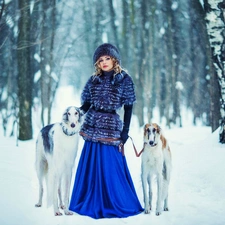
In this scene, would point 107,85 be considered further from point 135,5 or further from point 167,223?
point 135,5

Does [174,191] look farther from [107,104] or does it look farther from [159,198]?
[107,104]

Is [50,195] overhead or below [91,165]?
below

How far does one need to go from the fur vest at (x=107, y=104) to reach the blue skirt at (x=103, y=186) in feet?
0.54

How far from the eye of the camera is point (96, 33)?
2072 cm

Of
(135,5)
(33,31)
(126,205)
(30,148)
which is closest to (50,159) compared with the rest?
(126,205)

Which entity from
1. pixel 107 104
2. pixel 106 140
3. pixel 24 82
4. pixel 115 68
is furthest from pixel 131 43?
pixel 106 140

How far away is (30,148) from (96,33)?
11575mm

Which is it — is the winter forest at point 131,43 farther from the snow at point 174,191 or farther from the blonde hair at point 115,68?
A: the blonde hair at point 115,68

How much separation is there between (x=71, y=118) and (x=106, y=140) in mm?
682

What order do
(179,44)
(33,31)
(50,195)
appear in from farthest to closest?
→ (179,44) < (33,31) < (50,195)

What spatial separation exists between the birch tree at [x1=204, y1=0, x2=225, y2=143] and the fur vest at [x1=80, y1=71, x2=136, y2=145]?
3585 millimetres

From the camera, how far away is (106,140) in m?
5.08

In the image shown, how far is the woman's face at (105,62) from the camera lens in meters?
5.10

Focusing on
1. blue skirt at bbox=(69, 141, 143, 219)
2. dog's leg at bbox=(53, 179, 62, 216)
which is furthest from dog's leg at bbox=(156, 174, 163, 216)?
dog's leg at bbox=(53, 179, 62, 216)
